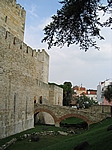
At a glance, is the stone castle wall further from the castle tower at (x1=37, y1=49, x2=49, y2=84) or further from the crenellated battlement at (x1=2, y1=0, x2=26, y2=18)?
the castle tower at (x1=37, y1=49, x2=49, y2=84)

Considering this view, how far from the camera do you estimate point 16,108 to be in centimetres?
1385

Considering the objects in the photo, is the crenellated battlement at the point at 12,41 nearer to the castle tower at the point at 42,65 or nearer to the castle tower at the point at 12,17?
the castle tower at the point at 12,17

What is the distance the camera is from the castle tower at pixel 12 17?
16.0m

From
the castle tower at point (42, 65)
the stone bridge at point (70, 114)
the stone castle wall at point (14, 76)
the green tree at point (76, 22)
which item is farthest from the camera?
the castle tower at point (42, 65)

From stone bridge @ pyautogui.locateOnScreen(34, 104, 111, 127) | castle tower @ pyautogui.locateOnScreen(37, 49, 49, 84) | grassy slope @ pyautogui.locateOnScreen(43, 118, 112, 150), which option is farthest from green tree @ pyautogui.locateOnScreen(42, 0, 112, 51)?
castle tower @ pyautogui.locateOnScreen(37, 49, 49, 84)

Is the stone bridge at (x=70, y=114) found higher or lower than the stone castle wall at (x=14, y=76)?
lower

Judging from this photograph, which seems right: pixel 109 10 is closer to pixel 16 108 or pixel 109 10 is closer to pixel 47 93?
pixel 16 108

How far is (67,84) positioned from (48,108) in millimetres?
23787

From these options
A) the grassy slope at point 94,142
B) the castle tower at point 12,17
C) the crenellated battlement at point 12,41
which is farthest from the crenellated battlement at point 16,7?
the grassy slope at point 94,142

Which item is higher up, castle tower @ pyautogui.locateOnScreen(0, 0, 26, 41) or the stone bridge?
castle tower @ pyautogui.locateOnScreen(0, 0, 26, 41)

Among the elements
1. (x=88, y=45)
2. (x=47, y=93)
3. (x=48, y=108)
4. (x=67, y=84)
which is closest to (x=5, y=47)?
(x=88, y=45)

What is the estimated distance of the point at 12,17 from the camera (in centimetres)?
1731

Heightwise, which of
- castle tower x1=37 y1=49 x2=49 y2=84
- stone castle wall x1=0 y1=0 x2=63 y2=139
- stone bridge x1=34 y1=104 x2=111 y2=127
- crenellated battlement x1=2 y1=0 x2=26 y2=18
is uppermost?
crenellated battlement x1=2 y1=0 x2=26 y2=18

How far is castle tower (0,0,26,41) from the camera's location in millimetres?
15984
